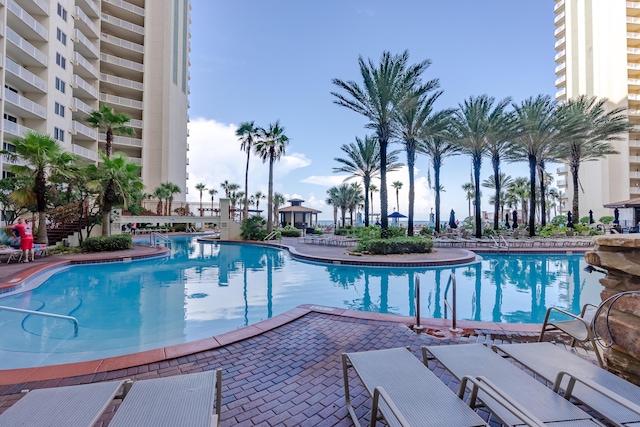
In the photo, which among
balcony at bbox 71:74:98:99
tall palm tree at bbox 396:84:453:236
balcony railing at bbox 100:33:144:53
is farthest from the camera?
balcony railing at bbox 100:33:144:53

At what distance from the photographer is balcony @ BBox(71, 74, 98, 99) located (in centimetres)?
2712

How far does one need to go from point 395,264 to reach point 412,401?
1044 centimetres

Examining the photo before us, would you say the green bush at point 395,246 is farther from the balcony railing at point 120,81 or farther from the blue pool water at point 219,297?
the balcony railing at point 120,81

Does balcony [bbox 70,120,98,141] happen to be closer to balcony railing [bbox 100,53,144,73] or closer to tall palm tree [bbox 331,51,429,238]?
balcony railing [bbox 100,53,144,73]

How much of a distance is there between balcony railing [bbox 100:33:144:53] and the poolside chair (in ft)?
142

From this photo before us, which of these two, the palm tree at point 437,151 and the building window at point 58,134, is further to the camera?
the building window at point 58,134

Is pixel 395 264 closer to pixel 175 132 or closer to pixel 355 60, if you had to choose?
pixel 355 60

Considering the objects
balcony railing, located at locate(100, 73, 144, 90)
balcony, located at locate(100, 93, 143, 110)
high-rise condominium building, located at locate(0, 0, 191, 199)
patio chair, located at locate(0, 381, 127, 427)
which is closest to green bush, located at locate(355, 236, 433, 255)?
patio chair, located at locate(0, 381, 127, 427)

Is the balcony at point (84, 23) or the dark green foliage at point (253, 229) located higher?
the balcony at point (84, 23)

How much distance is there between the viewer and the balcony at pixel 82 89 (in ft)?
89.0

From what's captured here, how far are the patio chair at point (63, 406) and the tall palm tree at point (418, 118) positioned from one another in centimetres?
1617

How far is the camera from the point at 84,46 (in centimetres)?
2858

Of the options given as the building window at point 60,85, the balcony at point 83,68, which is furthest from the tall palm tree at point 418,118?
the balcony at point 83,68

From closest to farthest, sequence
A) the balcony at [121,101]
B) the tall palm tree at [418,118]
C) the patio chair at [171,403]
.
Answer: the patio chair at [171,403]
the tall palm tree at [418,118]
the balcony at [121,101]
